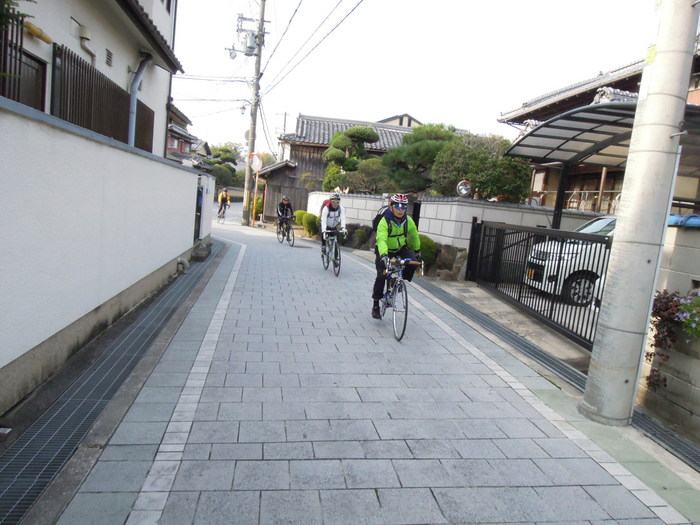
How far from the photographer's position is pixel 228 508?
2852mm

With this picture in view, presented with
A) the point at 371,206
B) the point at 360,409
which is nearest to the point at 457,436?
the point at 360,409

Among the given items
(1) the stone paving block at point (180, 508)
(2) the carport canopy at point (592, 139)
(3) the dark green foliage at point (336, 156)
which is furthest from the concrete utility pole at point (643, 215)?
(3) the dark green foliage at point (336, 156)

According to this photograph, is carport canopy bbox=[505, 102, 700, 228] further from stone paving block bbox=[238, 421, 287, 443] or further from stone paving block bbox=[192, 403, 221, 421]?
stone paving block bbox=[192, 403, 221, 421]

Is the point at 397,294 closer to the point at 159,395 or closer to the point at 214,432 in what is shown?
the point at 159,395

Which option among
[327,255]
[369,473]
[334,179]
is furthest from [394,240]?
[334,179]

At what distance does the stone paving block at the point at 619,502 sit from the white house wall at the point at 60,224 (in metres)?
4.10

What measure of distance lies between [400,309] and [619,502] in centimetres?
365

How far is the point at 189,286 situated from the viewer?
895cm

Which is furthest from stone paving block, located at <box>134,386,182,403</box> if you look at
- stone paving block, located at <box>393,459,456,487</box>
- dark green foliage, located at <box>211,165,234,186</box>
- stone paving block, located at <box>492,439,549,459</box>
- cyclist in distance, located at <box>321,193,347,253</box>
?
dark green foliage, located at <box>211,165,234,186</box>

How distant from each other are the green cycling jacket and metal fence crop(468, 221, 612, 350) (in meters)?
2.09

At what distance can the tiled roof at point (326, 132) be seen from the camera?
2878cm

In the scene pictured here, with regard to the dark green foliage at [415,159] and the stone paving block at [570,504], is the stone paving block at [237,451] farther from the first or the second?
the dark green foliage at [415,159]

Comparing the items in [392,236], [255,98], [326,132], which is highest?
[255,98]

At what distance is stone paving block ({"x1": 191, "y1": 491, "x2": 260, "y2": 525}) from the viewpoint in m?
2.75
